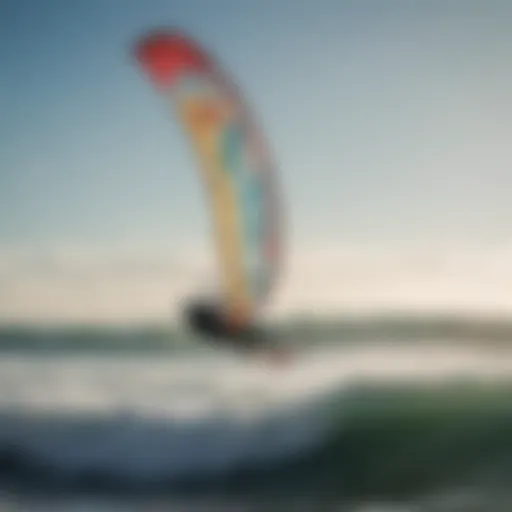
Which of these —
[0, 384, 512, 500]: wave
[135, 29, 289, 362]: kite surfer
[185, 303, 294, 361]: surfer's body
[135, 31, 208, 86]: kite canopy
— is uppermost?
[135, 31, 208, 86]: kite canopy

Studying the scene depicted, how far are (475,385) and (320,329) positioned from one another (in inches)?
9.6

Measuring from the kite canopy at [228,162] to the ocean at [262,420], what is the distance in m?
0.11

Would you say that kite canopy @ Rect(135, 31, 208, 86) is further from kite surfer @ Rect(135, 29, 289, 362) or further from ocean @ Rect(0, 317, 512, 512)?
ocean @ Rect(0, 317, 512, 512)

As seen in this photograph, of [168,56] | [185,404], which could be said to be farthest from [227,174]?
[185,404]

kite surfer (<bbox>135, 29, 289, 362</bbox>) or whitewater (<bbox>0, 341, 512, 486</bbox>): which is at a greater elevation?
kite surfer (<bbox>135, 29, 289, 362</bbox>)

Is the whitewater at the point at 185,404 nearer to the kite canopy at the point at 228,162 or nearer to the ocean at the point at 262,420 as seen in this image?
the ocean at the point at 262,420

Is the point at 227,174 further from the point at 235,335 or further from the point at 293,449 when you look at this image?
the point at 293,449

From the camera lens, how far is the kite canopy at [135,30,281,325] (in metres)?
1.39

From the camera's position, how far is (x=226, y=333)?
1384 mm

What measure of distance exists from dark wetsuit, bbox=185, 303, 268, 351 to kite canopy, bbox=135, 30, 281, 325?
29 millimetres

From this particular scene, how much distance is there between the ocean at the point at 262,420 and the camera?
135cm

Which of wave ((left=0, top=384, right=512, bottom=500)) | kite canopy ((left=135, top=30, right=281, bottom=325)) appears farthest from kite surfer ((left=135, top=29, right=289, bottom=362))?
wave ((left=0, top=384, right=512, bottom=500))

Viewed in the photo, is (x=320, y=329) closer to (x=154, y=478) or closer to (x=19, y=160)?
(x=154, y=478)

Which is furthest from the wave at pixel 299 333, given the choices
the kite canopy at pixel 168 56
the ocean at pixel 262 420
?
the kite canopy at pixel 168 56
